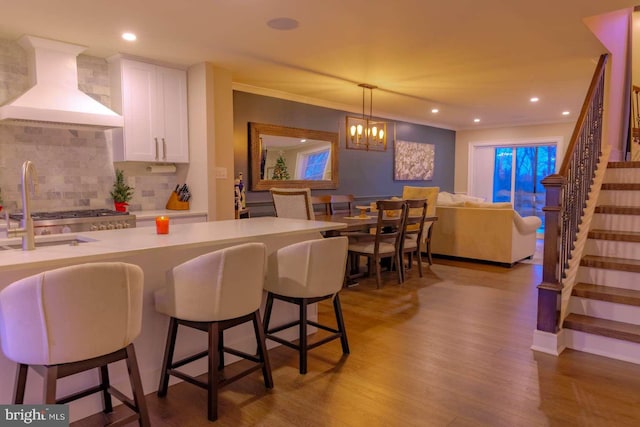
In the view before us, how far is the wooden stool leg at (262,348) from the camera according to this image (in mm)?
A: 2315

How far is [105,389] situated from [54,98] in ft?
9.12

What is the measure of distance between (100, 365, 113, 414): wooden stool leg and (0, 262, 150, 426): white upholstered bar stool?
0.38 metres

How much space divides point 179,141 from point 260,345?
9.83 feet

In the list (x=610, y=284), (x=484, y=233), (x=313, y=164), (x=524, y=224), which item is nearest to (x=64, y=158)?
(x=313, y=164)

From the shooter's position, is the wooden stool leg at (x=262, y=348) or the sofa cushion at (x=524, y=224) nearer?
the wooden stool leg at (x=262, y=348)

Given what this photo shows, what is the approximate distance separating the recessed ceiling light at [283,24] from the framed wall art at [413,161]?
513cm

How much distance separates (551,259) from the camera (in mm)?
2898

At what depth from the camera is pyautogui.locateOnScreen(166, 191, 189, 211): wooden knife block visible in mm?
4734

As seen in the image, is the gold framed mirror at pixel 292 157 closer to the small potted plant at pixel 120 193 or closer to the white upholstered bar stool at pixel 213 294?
the small potted plant at pixel 120 193

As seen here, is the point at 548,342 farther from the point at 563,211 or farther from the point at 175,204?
the point at 175,204

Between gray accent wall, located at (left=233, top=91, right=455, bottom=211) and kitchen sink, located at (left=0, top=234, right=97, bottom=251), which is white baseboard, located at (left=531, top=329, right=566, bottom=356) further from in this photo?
gray accent wall, located at (left=233, top=91, right=455, bottom=211)

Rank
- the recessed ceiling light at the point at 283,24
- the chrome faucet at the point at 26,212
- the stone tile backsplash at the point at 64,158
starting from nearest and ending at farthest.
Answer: the chrome faucet at the point at 26,212 < the recessed ceiling light at the point at 283,24 < the stone tile backsplash at the point at 64,158

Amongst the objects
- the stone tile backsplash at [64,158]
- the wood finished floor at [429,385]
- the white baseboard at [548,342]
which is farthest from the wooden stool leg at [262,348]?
the stone tile backsplash at [64,158]

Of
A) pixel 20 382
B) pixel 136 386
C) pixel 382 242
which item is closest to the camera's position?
pixel 20 382
